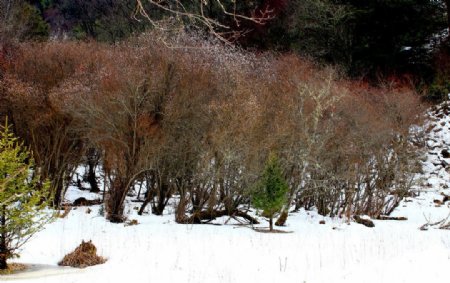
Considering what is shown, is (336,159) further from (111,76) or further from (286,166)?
(111,76)

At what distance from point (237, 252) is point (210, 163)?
6.76m

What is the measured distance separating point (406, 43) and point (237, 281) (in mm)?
26731

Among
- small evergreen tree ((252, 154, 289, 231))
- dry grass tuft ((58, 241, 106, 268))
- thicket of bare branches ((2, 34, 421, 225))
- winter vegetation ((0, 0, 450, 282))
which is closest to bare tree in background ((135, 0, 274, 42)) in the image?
winter vegetation ((0, 0, 450, 282))

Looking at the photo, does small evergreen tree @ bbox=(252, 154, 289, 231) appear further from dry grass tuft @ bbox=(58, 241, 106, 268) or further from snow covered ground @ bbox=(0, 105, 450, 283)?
dry grass tuft @ bbox=(58, 241, 106, 268)

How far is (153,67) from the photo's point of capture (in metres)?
18.6

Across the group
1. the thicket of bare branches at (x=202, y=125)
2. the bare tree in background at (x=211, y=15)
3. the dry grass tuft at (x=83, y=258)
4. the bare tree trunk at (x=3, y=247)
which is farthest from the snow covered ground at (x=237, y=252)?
the bare tree in background at (x=211, y=15)

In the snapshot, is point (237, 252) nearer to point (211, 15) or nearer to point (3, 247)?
point (3, 247)

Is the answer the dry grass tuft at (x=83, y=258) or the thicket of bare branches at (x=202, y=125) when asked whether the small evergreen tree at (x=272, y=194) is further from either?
the dry grass tuft at (x=83, y=258)

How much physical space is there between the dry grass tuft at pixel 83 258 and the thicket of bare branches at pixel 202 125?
6.44m

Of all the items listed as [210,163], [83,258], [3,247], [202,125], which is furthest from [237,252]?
[202,125]

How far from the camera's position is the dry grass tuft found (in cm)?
1107

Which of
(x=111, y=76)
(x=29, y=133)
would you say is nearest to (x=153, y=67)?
(x=111, y=76)

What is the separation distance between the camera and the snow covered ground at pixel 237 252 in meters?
9.62

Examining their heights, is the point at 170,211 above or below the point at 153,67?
below
